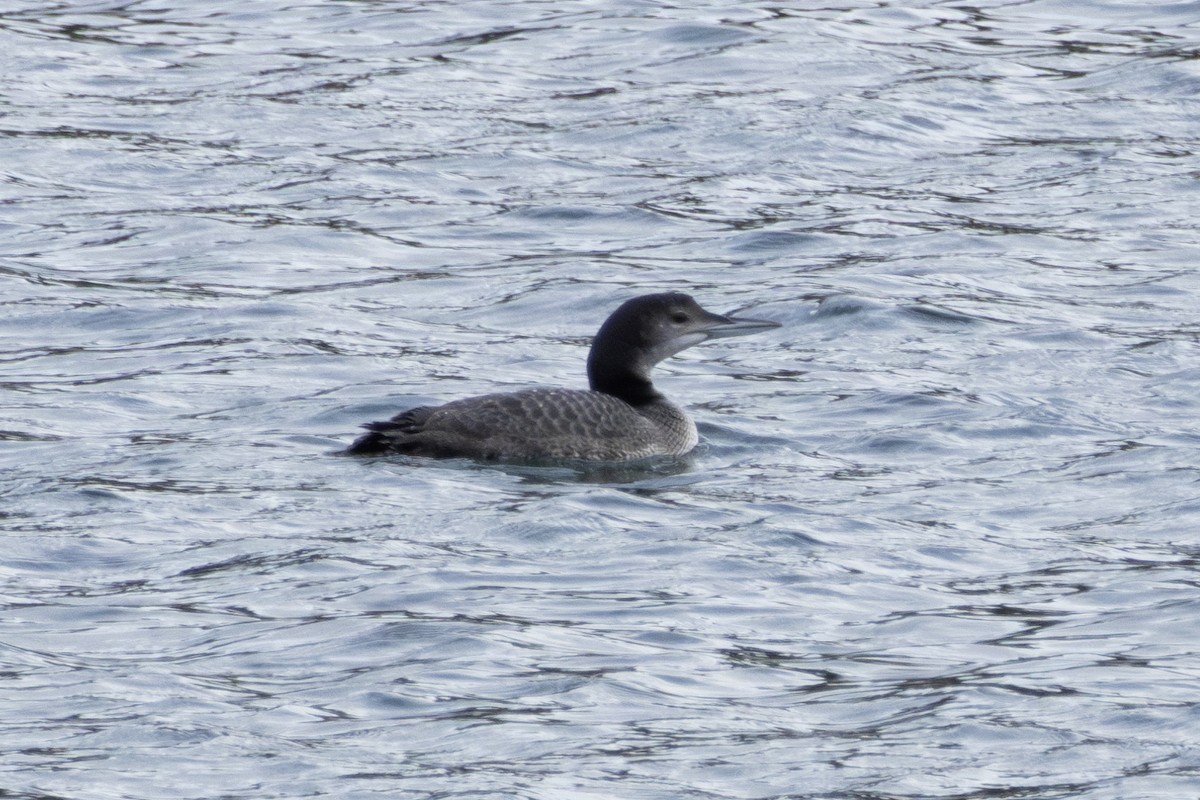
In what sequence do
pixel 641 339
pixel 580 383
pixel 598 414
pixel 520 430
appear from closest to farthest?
pixel 520 430
pixel 598 414
pixel 641 339
pixel 580 383

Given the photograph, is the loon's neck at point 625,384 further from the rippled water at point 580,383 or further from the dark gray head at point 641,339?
the rippled water at point 580,383

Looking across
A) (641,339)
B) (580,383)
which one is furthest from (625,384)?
(580,383)

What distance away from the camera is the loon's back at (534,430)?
10.4 metres

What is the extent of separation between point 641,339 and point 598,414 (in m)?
0.65

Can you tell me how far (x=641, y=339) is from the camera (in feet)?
37.3

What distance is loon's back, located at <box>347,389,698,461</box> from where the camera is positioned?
10383 mm

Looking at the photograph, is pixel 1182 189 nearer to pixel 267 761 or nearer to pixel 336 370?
pixel 336 370

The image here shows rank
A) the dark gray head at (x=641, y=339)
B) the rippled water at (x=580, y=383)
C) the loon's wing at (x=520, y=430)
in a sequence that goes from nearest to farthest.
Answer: the rippled water at (x=580, y=383) → the loon's wing at (x=520, y=430) → the dark gray head at (x=641, y=339)

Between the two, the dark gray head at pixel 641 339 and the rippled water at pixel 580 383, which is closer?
the rippled water at pixel 580 383

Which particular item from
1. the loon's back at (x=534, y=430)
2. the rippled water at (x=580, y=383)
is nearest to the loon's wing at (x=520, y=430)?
the loon's back at (x=534, y=430)

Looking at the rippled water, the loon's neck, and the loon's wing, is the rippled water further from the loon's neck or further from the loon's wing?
the loon's neck

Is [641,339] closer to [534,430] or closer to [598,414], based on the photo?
[598,414]

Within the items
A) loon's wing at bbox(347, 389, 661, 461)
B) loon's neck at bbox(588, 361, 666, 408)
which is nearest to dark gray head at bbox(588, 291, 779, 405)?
loon's neck at bbox(588, 361, 666, 408)

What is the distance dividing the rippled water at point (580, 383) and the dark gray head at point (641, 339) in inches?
17.5
